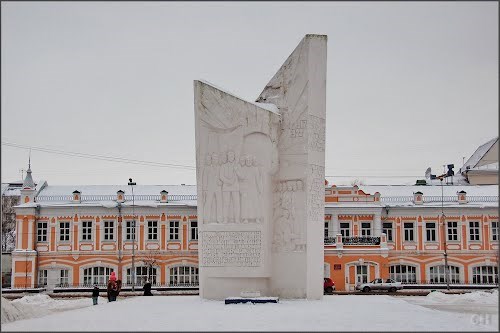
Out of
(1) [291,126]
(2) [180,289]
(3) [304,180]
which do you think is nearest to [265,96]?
(1) [291,126]

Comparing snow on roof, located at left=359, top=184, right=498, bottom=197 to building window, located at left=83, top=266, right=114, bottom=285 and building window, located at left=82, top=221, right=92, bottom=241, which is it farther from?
building window, located at left=82, top=221, right=92, bottom=241

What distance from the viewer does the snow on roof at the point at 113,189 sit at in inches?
1816

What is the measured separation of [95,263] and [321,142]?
2534 centimetres

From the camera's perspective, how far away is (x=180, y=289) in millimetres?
39281

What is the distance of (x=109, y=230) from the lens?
145 ft

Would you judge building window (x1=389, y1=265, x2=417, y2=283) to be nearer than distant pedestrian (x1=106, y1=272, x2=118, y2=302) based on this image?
No

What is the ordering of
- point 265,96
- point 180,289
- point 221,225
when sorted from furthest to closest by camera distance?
1. point 180,289
2. point 265,96
3. point 221,225

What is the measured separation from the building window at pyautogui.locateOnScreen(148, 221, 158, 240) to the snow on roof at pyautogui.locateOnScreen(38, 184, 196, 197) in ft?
9.25

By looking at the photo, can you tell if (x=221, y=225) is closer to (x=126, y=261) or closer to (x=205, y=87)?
(x=205, y=87)

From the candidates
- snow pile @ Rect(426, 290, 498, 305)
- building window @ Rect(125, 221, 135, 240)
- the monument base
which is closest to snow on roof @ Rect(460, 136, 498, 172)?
building window @ Rect(125, 221, 135, 240)

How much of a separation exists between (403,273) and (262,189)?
25.2 metres

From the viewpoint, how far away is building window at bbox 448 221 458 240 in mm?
44312

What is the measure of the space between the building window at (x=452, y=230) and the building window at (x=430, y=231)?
2.90 feet

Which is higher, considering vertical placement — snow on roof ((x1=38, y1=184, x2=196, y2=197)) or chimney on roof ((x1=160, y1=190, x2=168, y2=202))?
snow on roof ((x1=38, y1=184, x2=196, y2=197))
